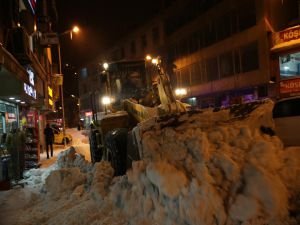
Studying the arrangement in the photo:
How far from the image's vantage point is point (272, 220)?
561 cm

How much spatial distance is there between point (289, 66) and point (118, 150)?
17011 millimetres

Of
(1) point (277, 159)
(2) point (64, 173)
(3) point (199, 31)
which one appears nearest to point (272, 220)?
(1) point (277, 159)

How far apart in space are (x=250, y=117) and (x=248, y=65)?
19500mm

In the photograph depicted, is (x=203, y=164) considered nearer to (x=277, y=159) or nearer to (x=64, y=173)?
(x=277, y=159)

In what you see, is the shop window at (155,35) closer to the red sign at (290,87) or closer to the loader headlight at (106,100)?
the red sign at (290,87)

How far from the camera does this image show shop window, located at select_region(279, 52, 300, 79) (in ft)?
76.2

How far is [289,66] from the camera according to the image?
2367 cm

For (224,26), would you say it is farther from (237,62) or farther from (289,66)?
(289,66)

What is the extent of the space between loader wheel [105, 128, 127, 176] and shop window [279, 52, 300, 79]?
16.2m

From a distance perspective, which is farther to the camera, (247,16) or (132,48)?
(132,48)

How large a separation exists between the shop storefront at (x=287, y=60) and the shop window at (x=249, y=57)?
4.84 feet

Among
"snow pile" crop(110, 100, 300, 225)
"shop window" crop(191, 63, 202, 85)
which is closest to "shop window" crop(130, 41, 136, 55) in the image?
"shop window" crop(191, 63, 202, 85)

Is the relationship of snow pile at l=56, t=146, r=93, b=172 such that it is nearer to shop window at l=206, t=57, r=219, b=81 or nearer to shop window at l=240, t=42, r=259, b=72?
shop window at l=240, t=42, r=259, b=72

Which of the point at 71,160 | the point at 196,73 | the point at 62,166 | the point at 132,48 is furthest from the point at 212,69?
the point at 132,48
